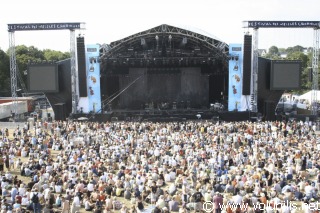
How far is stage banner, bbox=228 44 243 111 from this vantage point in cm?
3061

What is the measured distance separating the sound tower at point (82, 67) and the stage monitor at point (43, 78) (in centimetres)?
188

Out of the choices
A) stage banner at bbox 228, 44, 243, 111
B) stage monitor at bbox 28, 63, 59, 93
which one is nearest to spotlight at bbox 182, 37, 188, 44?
stage banner at bbox 228, 44, 243, 111

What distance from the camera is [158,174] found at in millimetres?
13789

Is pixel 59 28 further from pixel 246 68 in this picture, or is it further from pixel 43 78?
pixel 246 68

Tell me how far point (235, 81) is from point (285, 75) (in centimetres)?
385

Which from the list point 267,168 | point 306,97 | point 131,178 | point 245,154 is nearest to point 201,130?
point 245,154

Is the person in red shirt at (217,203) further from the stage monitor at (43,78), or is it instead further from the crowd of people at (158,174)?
the stage monitor at (43,78)

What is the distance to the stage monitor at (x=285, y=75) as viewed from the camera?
96.8ft

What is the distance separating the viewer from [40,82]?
99.6ft

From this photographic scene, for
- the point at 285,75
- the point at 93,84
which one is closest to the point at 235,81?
the point at 285,75

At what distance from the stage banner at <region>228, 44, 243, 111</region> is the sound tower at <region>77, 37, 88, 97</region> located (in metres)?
11.7

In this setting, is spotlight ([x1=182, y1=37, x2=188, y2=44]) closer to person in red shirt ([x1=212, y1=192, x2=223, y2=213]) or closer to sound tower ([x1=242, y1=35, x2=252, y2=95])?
sound tower ([x1=242, y1=35, x2=252, y2=95])

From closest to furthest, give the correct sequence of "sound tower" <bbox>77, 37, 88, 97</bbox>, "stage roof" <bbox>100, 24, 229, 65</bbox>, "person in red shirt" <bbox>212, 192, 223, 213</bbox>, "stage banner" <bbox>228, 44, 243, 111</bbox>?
"person in red shirt" <bbox>212, 192, 223, 213</bbox>, "stage roof" <bbox>100, 24, 229, 65</bbox>, "stage banner" <bbox>228, 44, 243, 111</bbox>, "sound tower" <bbox>77, 37, 88, 97</bbox>

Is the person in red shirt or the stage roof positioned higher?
the stage roof
